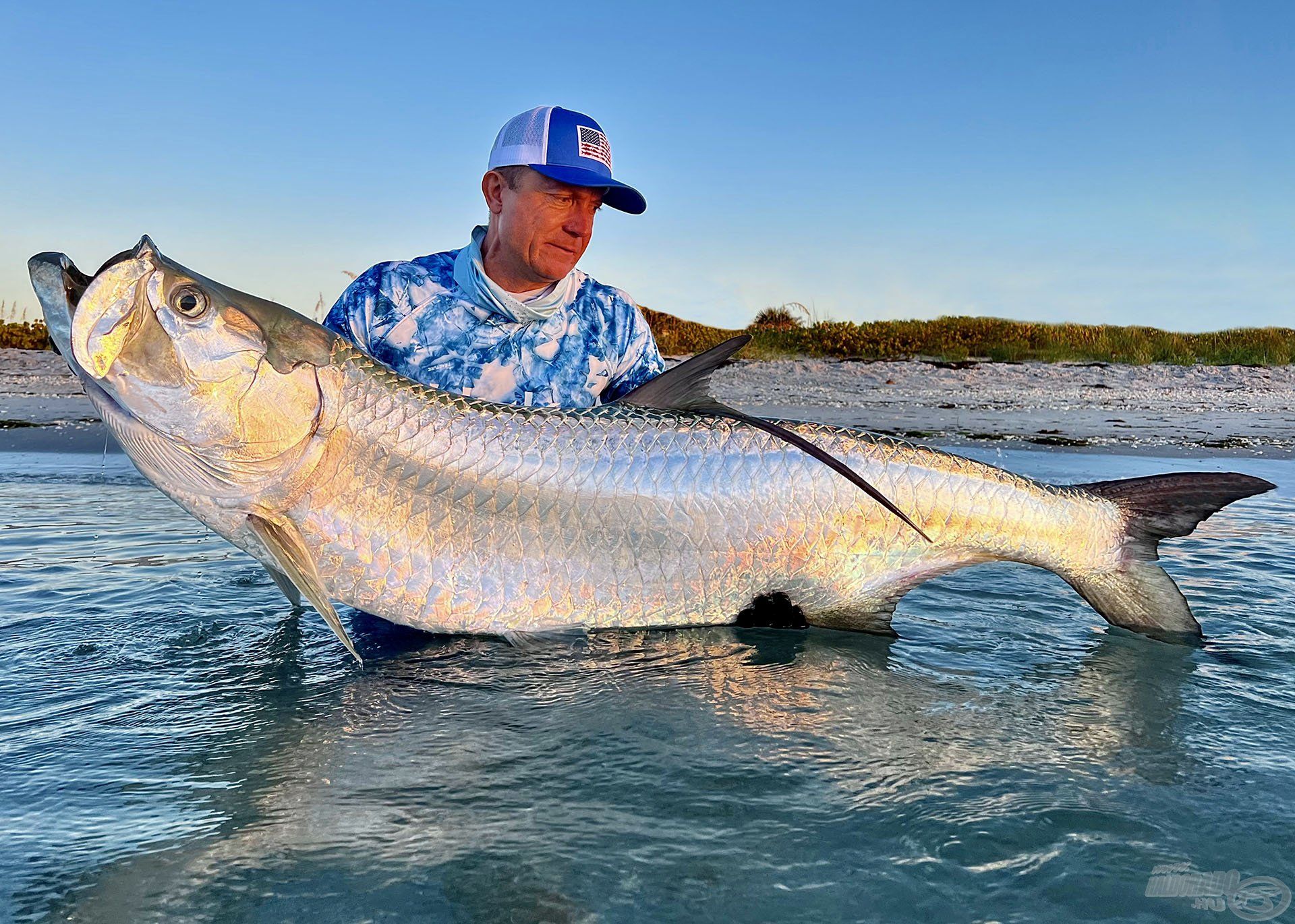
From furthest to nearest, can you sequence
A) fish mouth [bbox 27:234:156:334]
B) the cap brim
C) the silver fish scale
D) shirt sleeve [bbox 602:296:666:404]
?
shirt sleeve [bbox 602:296:666:404] < the cap brim < the silver fish scale < fish mouth [bbox 27:234:156:334]

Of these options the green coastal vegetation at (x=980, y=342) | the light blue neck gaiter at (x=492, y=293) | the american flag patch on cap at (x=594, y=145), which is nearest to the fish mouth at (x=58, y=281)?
the light blue neck gaiter at (x=492, y=293)

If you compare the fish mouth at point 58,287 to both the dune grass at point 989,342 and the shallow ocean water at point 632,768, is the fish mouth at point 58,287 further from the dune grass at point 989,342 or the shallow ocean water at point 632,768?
the dune grass at point 989,342

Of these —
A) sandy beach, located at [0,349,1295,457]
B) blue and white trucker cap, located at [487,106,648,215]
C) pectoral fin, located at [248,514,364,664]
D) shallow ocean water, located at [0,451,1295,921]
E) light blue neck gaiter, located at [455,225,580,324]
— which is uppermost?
blue and white trucker cap, located at [487,106,648,215]

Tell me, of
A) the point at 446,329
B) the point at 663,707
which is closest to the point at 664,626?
the point at 663,707

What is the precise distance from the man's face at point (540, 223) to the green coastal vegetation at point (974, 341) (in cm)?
1458

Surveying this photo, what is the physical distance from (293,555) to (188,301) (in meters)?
0.81

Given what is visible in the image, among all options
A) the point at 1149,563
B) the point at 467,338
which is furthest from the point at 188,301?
the point at 1149,563

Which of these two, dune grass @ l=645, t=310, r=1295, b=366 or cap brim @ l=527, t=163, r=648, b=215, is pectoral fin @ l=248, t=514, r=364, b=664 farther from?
dune grass @ l=645, t=310, r=1295, b=366

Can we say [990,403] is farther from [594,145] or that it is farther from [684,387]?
[684,387]

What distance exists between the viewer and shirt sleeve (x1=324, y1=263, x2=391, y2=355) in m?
4.36

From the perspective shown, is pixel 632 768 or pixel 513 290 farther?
pixel 513 290

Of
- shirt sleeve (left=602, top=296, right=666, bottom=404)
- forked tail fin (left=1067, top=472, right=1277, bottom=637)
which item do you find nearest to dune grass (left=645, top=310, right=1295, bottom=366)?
shirt sleeve (left=602, top=296, right=666, bottom=404)

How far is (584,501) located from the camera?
3.35 metres

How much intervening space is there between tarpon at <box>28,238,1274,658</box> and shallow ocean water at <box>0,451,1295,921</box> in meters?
0.19
